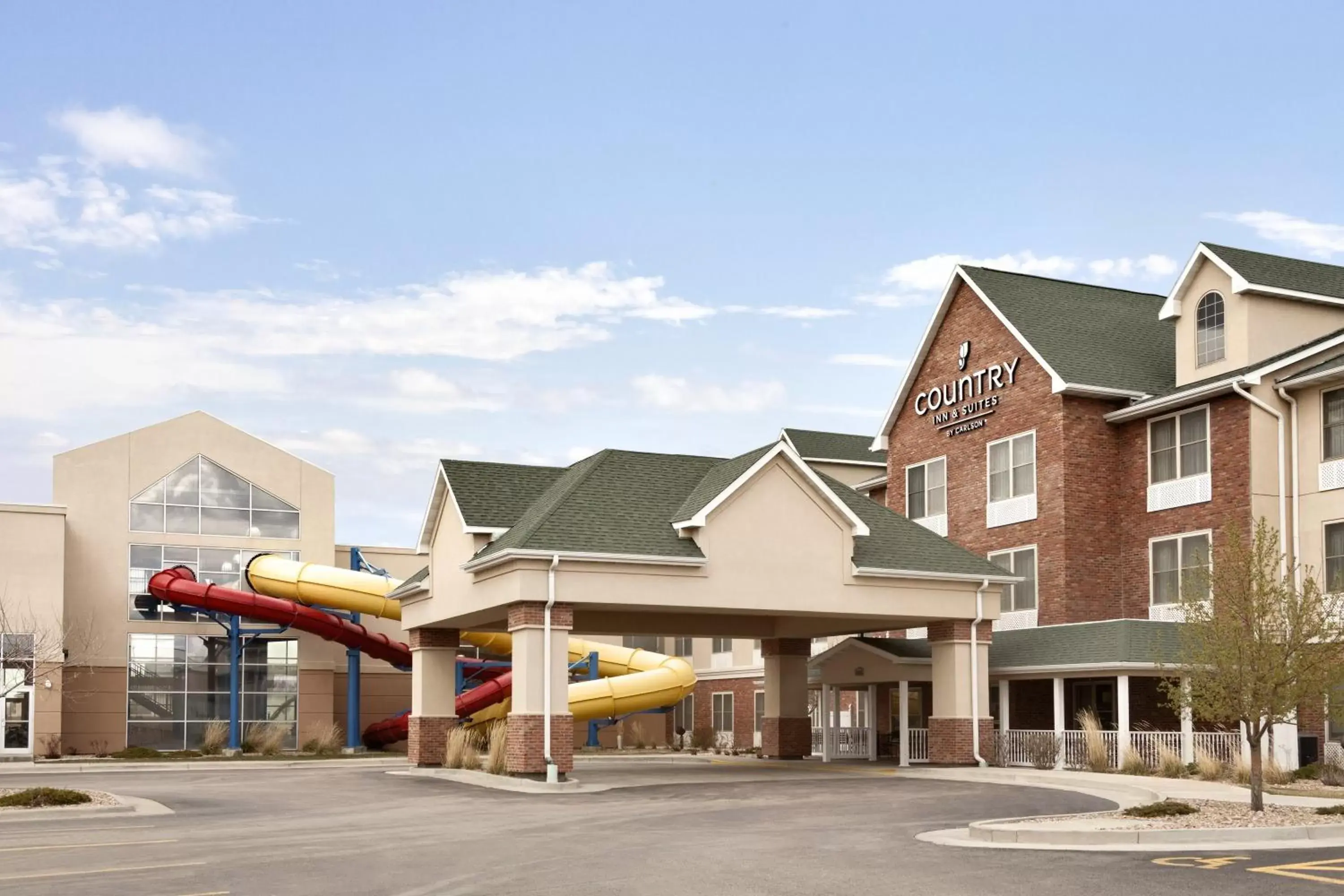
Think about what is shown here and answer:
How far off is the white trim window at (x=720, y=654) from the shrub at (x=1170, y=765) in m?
28.7

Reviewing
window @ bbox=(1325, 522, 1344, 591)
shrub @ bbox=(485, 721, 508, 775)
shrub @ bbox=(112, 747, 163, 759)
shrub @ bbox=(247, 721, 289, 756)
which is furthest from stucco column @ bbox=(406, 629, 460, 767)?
window @ bbox=(1325, 522, 1344, 591)

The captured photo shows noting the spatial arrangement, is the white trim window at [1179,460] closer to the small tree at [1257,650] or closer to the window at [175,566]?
the small tree at [1257,650]

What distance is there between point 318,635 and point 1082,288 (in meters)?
28.0

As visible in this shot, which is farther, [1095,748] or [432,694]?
[432,694]

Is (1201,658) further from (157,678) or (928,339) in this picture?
(157,678)

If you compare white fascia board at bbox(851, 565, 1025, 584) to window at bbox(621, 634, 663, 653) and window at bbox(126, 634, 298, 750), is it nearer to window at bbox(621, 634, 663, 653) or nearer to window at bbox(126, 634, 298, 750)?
window at bbox(126, 634, 298, 750)

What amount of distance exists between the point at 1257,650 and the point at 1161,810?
277 centimetres

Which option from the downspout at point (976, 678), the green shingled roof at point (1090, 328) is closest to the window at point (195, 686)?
the downspout at point (976, 678)

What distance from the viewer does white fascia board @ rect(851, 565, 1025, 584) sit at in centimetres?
3484

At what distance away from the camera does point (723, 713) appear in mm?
60812

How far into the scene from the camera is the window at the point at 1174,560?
121ft

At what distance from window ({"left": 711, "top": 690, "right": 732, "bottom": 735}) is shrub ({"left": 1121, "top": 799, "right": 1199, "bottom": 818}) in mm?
39027

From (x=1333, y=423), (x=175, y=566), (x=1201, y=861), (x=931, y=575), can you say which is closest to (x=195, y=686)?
(x=175, y=566)

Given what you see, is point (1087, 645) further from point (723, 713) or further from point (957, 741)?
point (723, 713)
